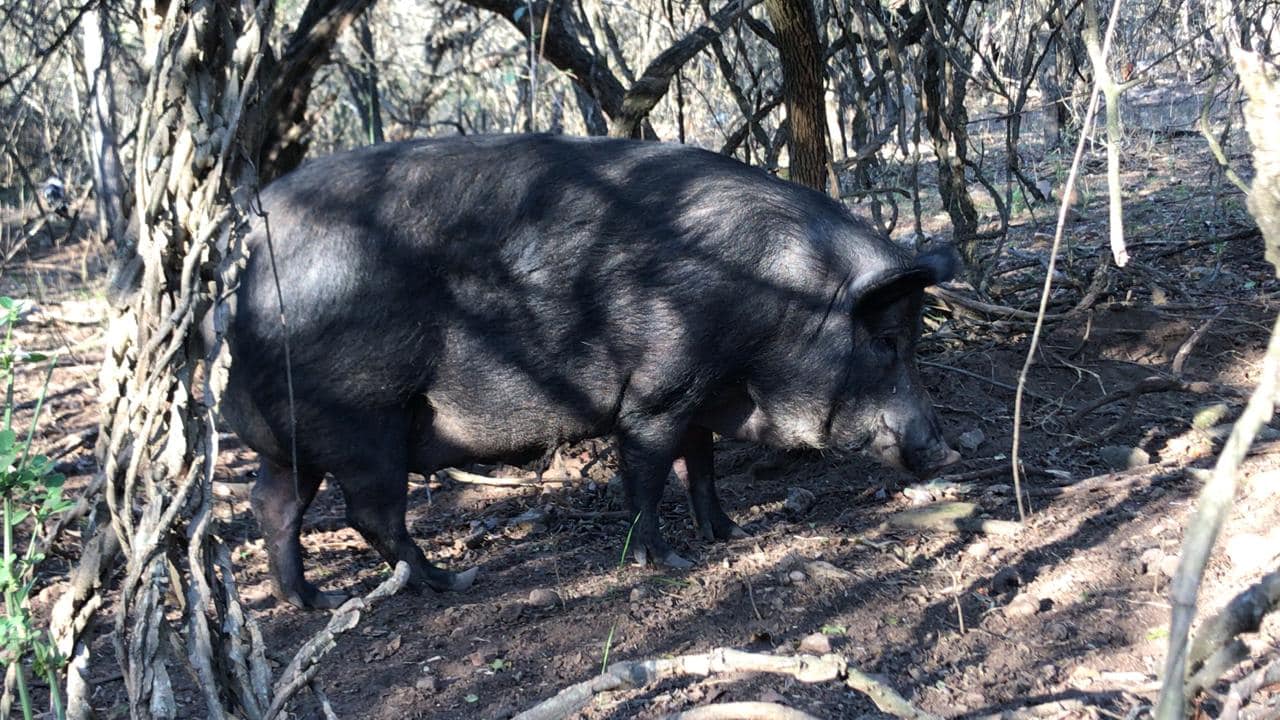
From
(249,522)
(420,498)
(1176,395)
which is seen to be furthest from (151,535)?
(1176,395)

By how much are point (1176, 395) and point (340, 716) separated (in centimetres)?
454

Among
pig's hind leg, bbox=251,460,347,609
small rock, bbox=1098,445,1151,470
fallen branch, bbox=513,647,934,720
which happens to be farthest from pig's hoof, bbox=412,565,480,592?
small rock, bbox=1098,445,1151,470

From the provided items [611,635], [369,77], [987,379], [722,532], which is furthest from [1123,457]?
[369,77]

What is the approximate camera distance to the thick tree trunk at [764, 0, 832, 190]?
561 cm

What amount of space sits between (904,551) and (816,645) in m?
1.06

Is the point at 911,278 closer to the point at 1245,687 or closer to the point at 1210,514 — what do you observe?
the point at 1245,687

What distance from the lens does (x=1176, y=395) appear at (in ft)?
19.1

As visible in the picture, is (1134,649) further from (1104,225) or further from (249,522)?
(1104,225)

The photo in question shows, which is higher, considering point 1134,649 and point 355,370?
point 355,370

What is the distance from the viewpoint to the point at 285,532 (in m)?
4.29

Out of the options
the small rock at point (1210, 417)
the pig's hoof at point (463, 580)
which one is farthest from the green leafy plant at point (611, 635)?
the small rock at point (1210, 417)

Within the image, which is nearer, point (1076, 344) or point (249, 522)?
point (249, 522)

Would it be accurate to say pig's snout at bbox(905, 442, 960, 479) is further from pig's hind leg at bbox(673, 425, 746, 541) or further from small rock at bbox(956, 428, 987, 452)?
pig's hind leg at bbox(673, 425, 746, 541)

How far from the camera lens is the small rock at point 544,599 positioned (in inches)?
160
